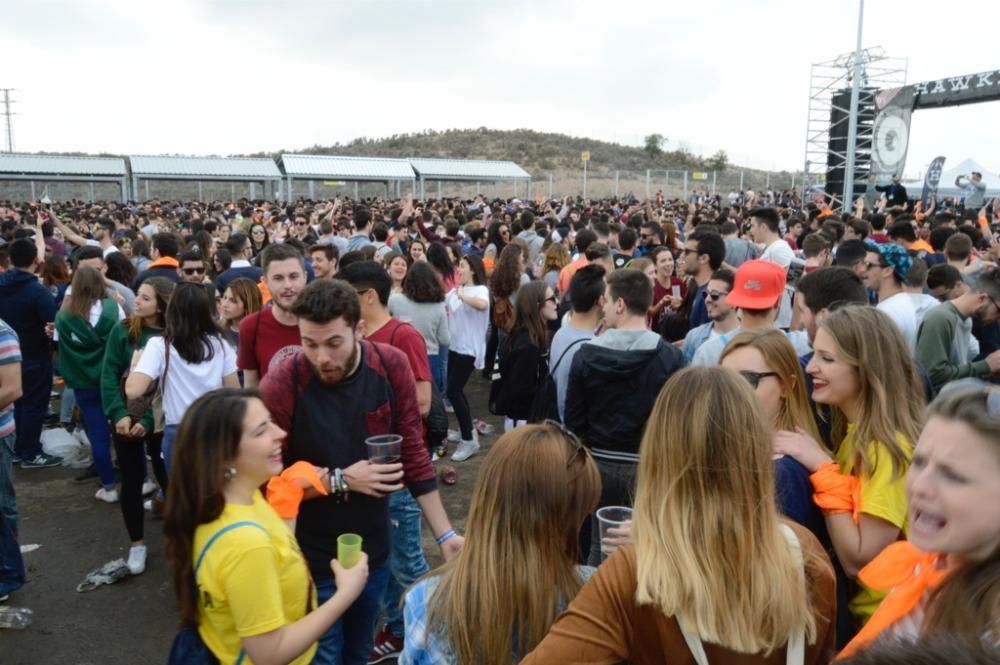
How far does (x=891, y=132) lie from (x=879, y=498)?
74.1 feet

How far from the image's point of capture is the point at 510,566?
1813 millimetres

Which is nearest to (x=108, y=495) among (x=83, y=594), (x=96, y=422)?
(x=96, y=422)

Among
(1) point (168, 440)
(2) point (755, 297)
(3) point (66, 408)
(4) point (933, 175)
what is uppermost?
(4) point (933, 175)

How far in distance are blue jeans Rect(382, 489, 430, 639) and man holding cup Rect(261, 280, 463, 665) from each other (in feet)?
3.49

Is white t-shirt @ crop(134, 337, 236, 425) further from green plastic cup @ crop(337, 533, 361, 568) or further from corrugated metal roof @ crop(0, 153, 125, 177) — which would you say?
Result: corrugated metal roof @ crop(0, 153, 125, 177)

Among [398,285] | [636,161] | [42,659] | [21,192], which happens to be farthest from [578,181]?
[42,659]

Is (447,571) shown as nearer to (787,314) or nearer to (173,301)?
(173,301)

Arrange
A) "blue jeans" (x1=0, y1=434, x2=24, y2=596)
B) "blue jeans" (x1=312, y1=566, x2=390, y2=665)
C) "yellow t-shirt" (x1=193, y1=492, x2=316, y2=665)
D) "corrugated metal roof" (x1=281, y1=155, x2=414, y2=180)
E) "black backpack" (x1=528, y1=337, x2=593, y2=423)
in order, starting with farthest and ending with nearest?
"corrugated metal roof" (x1=281, y1=155, x2=414, y2=180) < "black backpack" (x1=528, y1=337, x2=593, y2=423) < "blue jeans" (x1=0, y1=434, x2=24, y2=596) < "blue jeans" (x1=312, y1=566, x2=390, y2=665) < "yellow t-shirt" (x1=193, y1=492, x2=316, y2=665)

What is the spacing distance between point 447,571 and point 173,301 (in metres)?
3.18

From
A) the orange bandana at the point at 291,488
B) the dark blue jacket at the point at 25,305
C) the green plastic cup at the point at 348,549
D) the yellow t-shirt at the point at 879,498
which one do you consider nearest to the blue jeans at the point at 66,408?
the dark blue jacket at the point at 25,305

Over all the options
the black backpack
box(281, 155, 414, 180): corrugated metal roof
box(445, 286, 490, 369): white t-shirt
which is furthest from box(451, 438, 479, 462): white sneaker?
Result: box(281, 155, 414, 180): corrugated metal roof

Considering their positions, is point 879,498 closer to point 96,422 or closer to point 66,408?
point 96,422

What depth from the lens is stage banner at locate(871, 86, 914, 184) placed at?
824 inches

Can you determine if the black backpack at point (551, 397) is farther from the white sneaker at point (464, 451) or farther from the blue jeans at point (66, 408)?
the blue jeans at point (66, 408)
